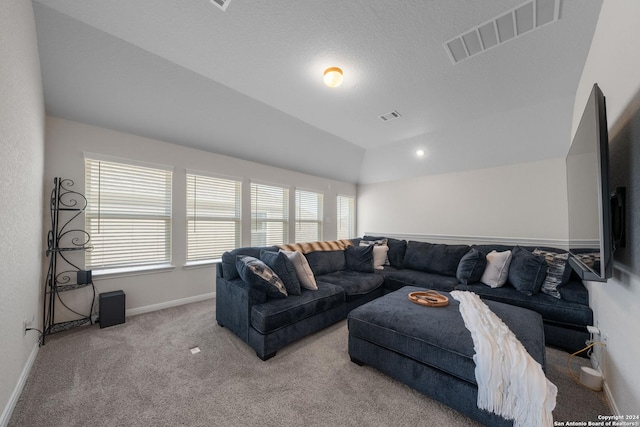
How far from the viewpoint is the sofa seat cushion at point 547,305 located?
7.37 ft

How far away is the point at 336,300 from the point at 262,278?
3.21 feet

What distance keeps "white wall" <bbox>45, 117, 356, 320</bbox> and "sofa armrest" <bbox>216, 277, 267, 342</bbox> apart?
1.11 meters

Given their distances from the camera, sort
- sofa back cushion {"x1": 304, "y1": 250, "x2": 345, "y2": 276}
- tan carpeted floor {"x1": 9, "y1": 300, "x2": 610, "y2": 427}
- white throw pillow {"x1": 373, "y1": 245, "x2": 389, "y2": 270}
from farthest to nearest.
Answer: white throw pillow {"x1": 373, "y1": 245, "x2": 389, "y2": 270} → sofa back cushion {"x1": 304, "y1": 250, "x2": 345, "y2": 276} → tan carpeted floor {"x1": 9, "y1": 300, "x2": 610, "y2": 427}

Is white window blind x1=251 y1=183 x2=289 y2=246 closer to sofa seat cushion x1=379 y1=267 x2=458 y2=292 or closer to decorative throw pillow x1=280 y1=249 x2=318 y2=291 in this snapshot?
decorative throw pillow x1=280 y1=249 x2=318 y2=291

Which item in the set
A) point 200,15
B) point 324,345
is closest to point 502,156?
point 324,345

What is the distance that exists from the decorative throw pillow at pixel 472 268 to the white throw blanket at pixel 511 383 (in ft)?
5.36

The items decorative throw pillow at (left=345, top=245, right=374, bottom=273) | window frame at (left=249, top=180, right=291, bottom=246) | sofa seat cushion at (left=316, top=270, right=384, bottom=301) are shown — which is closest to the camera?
sofa seat cushion at (left=316, top=270, right=384, bottom=301)

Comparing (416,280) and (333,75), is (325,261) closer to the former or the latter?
(416,280)

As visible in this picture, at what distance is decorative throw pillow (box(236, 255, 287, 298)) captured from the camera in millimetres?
2316

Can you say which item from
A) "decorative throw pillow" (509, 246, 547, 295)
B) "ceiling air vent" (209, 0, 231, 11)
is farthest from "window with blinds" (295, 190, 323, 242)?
"decorative throw pillow" (509, 246, 547, 295)

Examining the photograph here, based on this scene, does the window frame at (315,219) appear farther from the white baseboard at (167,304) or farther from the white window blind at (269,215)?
the white baseboard at (167,304)

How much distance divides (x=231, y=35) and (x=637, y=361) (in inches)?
132

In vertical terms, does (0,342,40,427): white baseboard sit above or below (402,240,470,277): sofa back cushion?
below

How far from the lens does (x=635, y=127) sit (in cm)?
113
